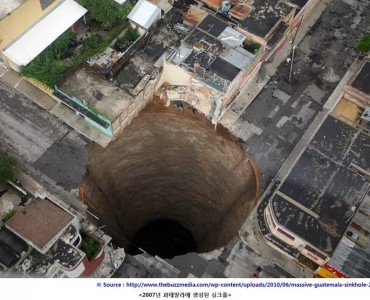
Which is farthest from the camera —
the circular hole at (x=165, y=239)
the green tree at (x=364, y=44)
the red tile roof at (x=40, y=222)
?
the circular hole at (x=165, y=239)

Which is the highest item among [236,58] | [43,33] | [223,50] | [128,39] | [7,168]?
[236,58]

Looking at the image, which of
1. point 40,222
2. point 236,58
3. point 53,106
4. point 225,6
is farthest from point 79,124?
point 225,6

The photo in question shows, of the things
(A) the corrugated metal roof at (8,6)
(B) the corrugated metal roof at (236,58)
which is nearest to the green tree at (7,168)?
(A) the corrugated metal roof at (8,6)

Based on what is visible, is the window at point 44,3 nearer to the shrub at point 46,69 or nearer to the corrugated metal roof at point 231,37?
the shrub at point 46,69

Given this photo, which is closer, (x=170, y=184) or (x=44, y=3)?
(x=44, y=3)

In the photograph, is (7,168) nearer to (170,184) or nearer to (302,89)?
(170,184)

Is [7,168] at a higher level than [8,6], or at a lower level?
lower
